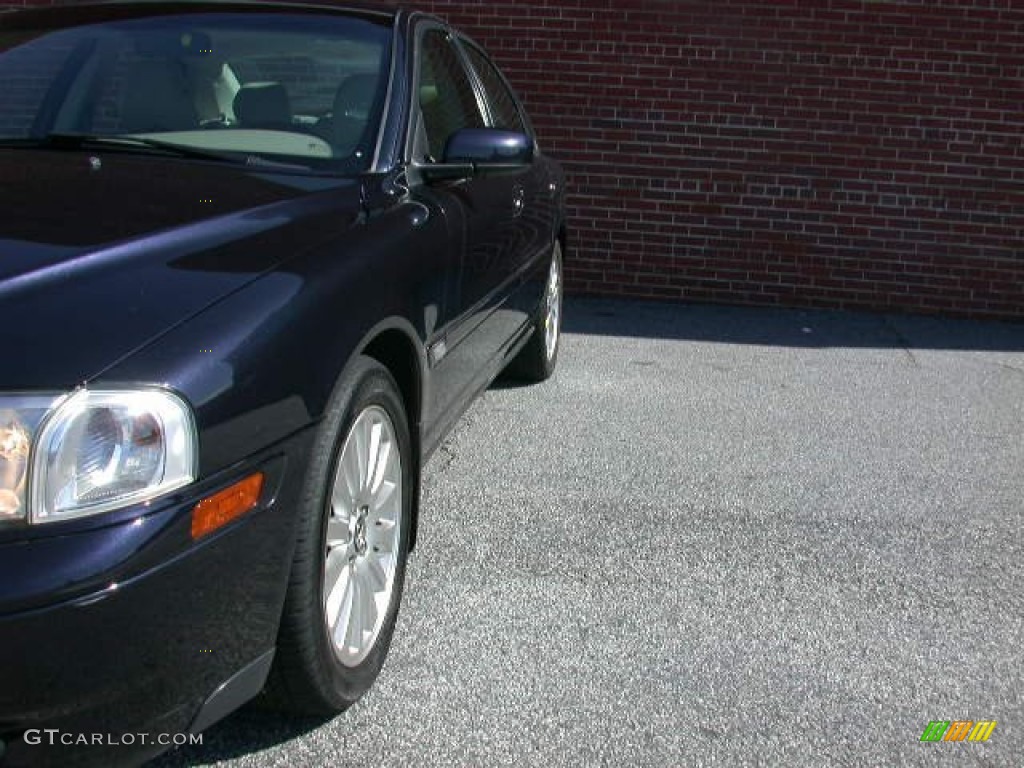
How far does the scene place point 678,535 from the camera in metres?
4.23

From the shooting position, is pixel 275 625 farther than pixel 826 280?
No

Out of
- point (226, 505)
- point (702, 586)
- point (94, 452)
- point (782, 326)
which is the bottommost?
point (782, 326)

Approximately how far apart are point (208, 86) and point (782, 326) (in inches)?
208

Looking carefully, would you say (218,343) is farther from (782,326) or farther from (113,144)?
(782,326)

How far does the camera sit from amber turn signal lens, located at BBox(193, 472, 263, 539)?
2176mm

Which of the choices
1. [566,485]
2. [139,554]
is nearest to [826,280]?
[566,485]

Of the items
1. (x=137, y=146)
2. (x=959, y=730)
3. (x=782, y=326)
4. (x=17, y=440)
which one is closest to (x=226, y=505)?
(x=17, y=440)

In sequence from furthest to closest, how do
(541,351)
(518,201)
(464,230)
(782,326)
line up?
(782,326) → (541,351) → (518,201) → (464,230)

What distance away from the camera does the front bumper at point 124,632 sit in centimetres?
198

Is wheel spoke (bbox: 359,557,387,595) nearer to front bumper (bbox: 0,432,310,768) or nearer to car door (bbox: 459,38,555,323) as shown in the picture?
front bumper (bbox: 0,432,310,768)

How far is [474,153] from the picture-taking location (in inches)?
151

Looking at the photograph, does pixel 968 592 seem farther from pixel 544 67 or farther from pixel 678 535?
pixel 544 67

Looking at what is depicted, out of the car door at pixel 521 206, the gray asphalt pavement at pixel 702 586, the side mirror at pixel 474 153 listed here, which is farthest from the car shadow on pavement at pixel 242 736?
the car door at pixel 521 206

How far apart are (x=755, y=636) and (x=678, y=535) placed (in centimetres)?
81
